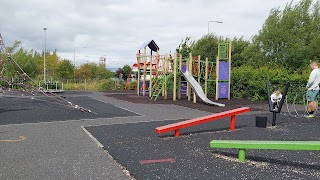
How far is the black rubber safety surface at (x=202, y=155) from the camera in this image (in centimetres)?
436

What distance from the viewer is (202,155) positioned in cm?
534

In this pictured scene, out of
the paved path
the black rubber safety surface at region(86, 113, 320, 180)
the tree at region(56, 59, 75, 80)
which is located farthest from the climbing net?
the tree at region(56, 59, 75, 80)

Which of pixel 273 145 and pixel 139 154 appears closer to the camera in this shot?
pixel 273 145

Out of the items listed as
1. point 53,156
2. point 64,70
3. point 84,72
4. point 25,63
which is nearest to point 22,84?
point 53,156

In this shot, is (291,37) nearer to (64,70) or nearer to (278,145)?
(278,145)

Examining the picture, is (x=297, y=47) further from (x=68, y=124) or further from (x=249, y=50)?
(x=68, y=124)

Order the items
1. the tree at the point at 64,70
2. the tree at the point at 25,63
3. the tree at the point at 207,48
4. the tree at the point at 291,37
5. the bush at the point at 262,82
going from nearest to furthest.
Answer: the bush at the point at 262,82, the tree at the point at 291,37, the tree at the point at 207,48, the tree at the point at 25,63, the tree at the point at 64,70

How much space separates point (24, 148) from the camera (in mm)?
5871

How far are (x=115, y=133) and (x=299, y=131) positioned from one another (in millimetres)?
4625

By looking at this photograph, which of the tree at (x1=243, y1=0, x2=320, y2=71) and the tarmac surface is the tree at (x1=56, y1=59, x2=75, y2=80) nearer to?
the tree at (x1=243, y1=0, x2=320, y2=71)

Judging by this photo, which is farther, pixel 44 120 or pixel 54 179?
pixel 44 120

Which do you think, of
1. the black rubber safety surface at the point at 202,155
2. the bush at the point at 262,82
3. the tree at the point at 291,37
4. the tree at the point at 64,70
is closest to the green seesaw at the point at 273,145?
the black rubber safety surface at the point at 202,155

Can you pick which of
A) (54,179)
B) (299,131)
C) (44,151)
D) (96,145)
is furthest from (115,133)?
(299,131)

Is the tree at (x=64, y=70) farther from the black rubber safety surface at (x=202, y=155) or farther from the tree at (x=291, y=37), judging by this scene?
the black rubber safety surface at (x=202, y=155)
